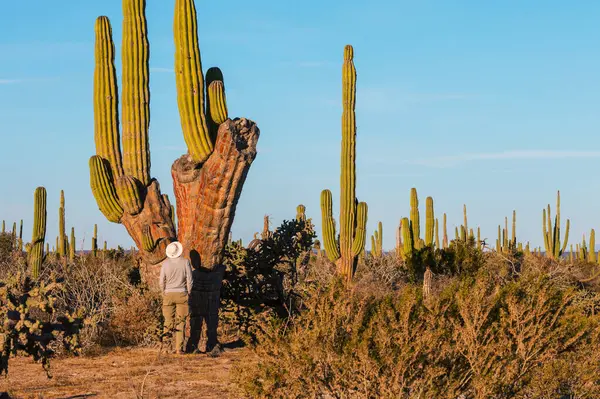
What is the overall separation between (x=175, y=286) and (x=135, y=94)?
3.53 meters

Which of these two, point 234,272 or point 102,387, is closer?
point 102,387

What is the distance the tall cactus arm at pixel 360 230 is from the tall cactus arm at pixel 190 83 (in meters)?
→ 6.84

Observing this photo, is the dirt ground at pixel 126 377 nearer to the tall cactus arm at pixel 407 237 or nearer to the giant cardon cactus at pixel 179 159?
the giant cardon cactus at pixel 179 159

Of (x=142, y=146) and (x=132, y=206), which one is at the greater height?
(x=142, y=146)

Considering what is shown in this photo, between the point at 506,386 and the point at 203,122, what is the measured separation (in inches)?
278

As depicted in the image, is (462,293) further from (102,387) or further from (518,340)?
(102,387)

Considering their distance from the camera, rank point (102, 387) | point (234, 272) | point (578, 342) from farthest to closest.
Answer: point (234, 272) → point (102, 387) → point (578, 342)

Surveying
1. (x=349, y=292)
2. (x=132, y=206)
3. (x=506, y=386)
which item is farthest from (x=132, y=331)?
(x=506, y=386)

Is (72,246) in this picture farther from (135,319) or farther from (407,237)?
(135,319)

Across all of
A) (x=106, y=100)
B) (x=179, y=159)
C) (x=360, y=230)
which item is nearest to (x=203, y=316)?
(x=179, y=159)

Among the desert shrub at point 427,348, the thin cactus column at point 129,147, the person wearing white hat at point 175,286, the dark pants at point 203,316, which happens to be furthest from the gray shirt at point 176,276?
the desert shrub at point 427,348

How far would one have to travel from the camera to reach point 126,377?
411 inches

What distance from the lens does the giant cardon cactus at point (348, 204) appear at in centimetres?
1903

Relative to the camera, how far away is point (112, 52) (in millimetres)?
14453
